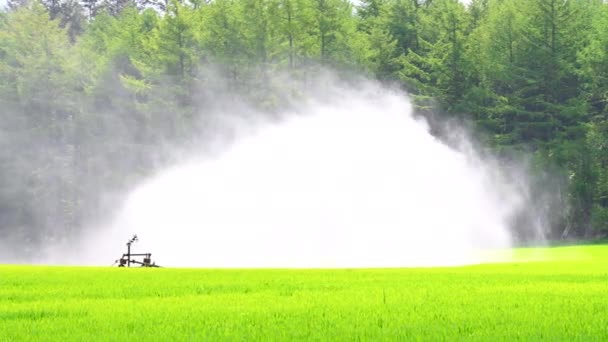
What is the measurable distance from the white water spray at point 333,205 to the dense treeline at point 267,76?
918 centimetres

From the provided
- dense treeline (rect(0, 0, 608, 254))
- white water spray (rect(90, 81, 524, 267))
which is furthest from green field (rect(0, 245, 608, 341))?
dense treeline (rect(0, 0, 608, 254))

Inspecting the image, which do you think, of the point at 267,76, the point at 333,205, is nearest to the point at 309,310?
the point at 333,205

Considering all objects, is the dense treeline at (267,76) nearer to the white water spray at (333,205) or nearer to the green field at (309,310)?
the white water spray at (333,205)

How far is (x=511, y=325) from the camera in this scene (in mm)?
12305

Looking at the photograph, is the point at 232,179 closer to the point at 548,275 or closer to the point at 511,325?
the point at 548,275

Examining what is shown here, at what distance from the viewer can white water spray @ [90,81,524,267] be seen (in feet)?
153

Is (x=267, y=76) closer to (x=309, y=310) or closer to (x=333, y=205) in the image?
(x=333, y=205)

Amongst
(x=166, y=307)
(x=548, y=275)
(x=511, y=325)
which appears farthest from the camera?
(x=548, y=275)

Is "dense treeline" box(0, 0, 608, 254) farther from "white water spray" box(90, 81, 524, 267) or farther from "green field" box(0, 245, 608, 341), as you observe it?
"green field" box(0, 245, 608, 341)

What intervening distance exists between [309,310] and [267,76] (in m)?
65.0

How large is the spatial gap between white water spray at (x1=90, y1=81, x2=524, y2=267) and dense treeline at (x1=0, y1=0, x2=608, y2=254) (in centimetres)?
918

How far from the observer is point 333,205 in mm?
49781

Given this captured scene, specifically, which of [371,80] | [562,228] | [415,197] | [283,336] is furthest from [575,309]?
[371,80]

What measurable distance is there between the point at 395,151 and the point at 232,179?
11.6 meters
